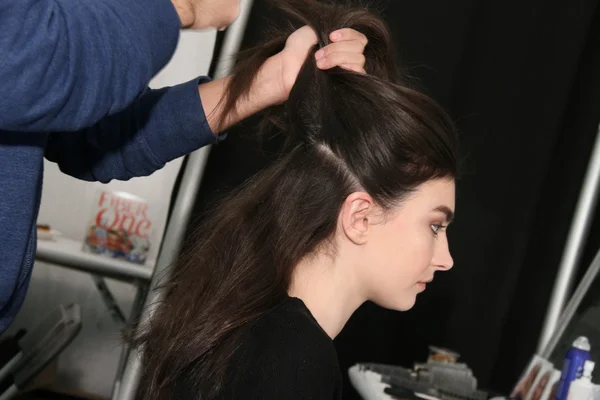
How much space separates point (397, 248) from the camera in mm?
1311

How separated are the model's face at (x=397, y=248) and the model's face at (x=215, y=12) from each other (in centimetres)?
42

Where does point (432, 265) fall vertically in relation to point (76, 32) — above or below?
below

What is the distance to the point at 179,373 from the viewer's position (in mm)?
1256

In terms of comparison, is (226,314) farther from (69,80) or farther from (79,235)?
(79,235)

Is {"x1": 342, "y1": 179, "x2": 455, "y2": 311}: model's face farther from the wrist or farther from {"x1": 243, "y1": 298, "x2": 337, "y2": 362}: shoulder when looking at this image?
the wrist

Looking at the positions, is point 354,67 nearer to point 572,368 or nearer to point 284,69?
point 284,69

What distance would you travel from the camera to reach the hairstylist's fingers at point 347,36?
130 cm

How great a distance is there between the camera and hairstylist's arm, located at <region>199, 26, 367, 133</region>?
1.28 meters

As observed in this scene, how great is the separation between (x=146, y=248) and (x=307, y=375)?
70.3 inches

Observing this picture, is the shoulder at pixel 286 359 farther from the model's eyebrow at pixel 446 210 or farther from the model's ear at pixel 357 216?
the model's eyebrow at pixel 446 210

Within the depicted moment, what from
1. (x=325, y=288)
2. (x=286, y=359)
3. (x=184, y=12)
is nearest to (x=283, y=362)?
(x=286, y=359)

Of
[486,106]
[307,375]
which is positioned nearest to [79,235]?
[486,106]

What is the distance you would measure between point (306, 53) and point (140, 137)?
0.29m

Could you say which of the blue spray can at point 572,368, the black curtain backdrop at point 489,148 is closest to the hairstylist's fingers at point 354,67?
the blue spray can at point 572,368
